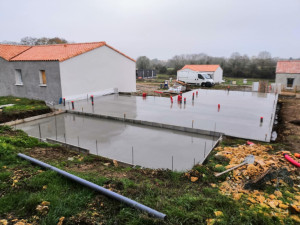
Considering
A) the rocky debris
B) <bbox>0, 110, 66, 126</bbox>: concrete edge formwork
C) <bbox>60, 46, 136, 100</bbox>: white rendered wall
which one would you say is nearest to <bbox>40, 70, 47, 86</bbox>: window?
<bbox>60, 46, 136, 100</bbox>: white rendered wall

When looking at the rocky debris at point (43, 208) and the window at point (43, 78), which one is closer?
the rocky debris at point (43, 208)

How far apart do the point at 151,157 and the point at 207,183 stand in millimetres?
2607

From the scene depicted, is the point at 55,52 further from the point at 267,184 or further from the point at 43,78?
the point at 267,184

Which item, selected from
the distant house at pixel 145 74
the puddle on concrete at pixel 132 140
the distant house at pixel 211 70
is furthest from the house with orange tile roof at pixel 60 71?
the distant house at pixel 145 74

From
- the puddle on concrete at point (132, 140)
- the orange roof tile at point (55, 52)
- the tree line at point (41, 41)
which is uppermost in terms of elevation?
the tree line at point (41, 41)

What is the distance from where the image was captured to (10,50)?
19.2 m

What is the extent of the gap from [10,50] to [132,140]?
1701 centimetres

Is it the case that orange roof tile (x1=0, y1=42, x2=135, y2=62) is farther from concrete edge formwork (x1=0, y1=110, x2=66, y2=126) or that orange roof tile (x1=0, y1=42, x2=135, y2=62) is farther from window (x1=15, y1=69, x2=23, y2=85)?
concrete edge formwork (x1=0, y1=110, x2=66, y2=126)

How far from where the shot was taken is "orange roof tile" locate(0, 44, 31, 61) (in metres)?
18.2

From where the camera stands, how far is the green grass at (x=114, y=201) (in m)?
3.29

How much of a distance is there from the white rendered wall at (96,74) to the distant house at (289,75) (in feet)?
55.9

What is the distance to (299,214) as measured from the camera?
144 inches

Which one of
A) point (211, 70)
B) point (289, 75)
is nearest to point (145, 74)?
point (211, 70)

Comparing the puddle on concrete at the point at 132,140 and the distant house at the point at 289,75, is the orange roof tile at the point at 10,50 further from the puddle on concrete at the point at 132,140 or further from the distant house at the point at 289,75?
the distant house at the point at 289,75
